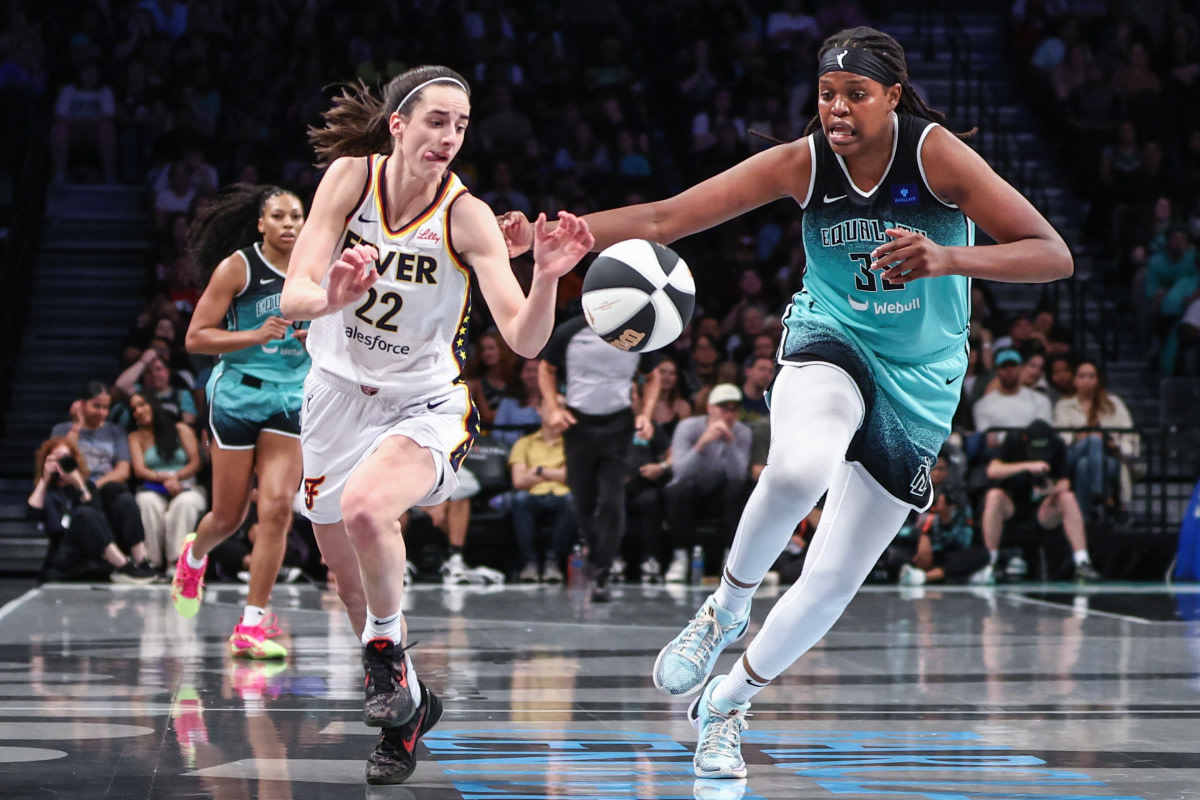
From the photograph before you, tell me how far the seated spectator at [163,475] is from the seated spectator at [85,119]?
5.27 m

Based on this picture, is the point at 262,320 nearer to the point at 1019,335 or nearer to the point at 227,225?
the point at 227,225

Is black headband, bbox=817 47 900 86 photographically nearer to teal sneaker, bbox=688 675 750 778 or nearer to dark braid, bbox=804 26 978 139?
dark braid, bbox=804 26 978 139

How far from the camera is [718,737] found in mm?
4590

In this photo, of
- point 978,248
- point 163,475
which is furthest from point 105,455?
point 978,248

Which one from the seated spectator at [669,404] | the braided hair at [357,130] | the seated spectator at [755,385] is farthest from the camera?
the seated spectator at [669,404]

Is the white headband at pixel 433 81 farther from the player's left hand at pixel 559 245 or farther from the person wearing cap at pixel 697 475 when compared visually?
the person wearing cap at pixel 697 475

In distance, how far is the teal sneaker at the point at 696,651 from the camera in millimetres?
4484

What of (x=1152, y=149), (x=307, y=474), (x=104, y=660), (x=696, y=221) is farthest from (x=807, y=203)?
(x=1152, y=149)

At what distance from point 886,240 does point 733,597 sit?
1.14 meters

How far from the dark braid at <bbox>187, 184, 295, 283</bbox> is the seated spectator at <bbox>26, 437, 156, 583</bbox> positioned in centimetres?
374

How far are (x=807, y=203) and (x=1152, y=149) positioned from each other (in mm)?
12331

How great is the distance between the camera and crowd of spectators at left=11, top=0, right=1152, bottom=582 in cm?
1170

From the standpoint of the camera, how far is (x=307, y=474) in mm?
4875

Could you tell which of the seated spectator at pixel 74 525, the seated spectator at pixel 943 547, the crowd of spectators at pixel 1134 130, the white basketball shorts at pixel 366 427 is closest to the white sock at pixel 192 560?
the white basketball shorts at pixel 366 427
